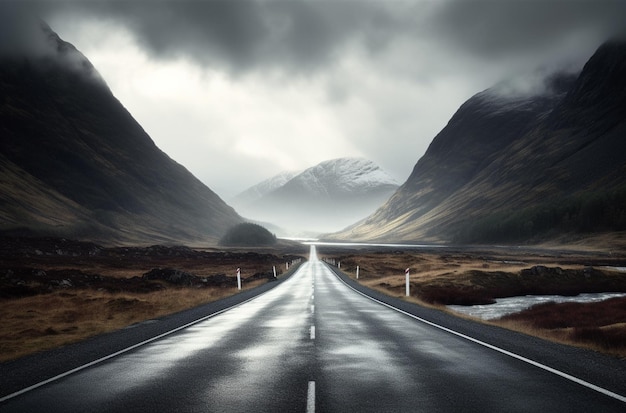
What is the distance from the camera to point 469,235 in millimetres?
164750

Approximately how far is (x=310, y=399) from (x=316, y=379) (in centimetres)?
134

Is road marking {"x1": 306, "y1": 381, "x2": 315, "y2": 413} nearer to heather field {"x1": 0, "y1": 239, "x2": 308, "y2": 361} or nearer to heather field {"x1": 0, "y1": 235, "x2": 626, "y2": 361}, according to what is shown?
heather field {"x1": 0, "y1": 235, "x2": 626, "y2": 361}

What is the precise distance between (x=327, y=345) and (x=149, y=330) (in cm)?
729

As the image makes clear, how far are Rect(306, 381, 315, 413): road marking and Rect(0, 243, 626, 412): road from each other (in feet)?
0.10

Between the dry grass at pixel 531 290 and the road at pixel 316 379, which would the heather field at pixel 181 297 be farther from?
the road at pixel 316 379

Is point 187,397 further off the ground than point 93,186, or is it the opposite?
point 93,186

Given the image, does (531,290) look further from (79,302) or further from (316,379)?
(316,379)

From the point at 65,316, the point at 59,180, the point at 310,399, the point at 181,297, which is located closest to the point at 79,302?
the point at 65,316

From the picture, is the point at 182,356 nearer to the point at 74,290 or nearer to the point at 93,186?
the point at 74,290

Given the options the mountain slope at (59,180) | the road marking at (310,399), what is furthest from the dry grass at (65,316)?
the mountain slope at (59,180)

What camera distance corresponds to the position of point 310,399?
752cm

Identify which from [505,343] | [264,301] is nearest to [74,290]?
[264,301]

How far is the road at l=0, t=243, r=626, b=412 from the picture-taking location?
7312mm

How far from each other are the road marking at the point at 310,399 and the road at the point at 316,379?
3 cm
